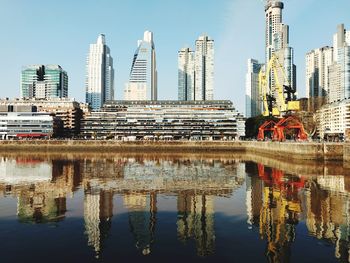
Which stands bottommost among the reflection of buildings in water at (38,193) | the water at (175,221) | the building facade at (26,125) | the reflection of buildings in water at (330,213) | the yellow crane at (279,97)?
the reflection of buildings in water at (38,193)

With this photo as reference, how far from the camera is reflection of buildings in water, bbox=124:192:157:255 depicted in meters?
24.9

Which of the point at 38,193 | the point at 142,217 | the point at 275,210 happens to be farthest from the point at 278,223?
the point at 38,193

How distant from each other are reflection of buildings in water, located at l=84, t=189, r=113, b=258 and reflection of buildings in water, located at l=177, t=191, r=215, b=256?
588cm

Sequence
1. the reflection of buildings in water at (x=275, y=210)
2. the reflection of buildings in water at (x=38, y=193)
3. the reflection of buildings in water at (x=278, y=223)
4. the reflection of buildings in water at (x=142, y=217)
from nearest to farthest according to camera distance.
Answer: the reflection of buildings in water at (x=278, y=223) < the reflection of buildings in water at (x=275, y=210) < the reflection of buildings in water at (x=142, y=217) < the reflection of buildings in water at (x=38, y=193)

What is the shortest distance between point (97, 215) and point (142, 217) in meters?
4.18

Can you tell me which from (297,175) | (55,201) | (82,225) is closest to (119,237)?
(82,225)

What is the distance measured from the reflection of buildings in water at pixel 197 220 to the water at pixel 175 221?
0.07 metres

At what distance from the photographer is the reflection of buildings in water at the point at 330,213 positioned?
82.9ft

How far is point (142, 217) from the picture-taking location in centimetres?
3192

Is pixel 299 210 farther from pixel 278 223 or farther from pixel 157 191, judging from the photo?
pixel 157 191

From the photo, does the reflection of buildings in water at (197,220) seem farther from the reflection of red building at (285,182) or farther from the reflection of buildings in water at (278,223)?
the reflection of red building at (285,182)

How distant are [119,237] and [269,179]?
37747mm

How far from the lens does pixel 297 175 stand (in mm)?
61500

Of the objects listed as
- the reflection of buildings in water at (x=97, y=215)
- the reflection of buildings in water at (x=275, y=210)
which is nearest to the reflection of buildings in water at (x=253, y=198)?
the reflection of buildings in water at (x=275, y=210)
